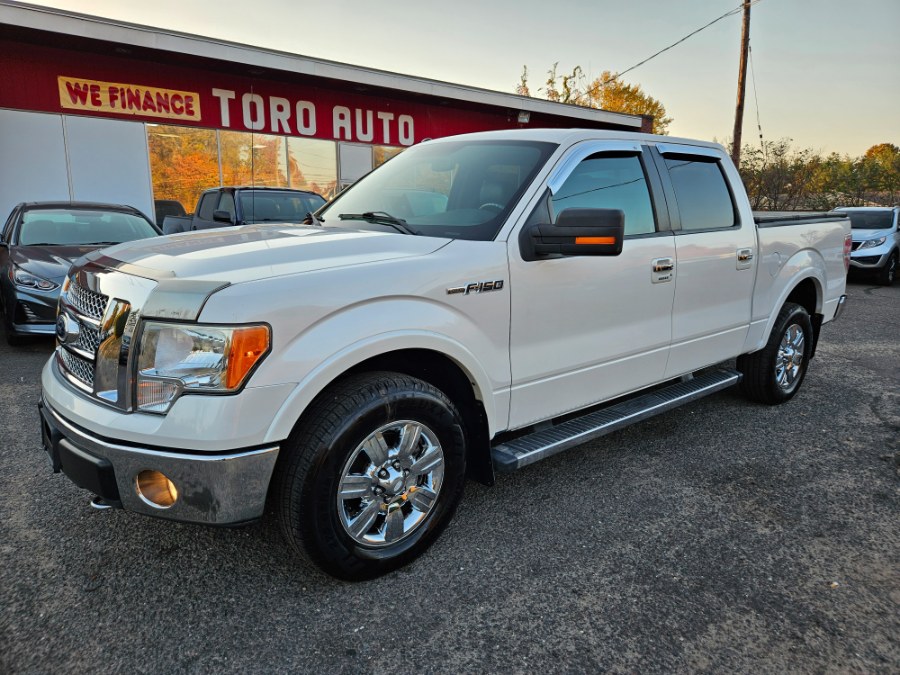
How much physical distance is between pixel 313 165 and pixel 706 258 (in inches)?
487

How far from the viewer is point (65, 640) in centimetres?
215

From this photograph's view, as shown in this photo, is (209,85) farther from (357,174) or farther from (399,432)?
(399,432)

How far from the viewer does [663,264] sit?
11.3 feet

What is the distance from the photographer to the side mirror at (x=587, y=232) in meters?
2.55

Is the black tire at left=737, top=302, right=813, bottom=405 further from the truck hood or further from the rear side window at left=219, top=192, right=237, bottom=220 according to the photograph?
the rear side window at left=219, top=192, right=237, bottom=220

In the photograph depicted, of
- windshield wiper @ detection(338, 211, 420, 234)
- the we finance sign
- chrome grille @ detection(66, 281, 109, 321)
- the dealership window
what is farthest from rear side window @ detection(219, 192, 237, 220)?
chrome grille @ detection(66, 281, 109, 321)

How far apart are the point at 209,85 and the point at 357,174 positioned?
3.95 metres

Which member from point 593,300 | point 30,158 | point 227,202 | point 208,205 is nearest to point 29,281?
point 227,202

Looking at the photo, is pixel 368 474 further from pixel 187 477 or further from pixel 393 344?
pixel 187 477

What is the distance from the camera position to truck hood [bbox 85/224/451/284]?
7.32 ft

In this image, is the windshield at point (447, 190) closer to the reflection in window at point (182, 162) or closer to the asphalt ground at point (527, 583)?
the asphalt ground at point (527, 583)

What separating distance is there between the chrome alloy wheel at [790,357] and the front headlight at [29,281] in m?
6.86

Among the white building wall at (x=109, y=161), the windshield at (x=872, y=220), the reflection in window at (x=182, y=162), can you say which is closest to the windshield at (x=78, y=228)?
the white building wall at (x=109, y=161)

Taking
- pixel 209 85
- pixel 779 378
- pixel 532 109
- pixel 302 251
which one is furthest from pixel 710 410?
pixel 532 109
